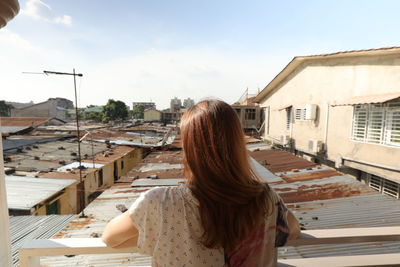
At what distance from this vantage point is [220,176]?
75 cm

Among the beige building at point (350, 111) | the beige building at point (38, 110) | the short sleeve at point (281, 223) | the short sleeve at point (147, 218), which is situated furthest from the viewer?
the beige building at point (38, 110)

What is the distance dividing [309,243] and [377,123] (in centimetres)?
728

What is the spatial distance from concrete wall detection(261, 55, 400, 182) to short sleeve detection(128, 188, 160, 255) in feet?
24.7

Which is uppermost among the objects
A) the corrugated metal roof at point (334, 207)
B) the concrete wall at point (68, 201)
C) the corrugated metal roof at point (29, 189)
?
the corrugated metal roof at point (334, 207)

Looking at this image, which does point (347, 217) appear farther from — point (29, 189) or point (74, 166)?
point (74, 166)

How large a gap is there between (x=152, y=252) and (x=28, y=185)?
→ 7.21 meters

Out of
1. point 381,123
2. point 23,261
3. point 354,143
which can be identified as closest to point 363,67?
point 381,123

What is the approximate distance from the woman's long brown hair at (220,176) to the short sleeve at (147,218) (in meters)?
0.14

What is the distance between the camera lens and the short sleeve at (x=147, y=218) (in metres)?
0.72

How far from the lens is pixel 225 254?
77 centimetres

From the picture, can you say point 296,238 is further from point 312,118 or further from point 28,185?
point 312,118

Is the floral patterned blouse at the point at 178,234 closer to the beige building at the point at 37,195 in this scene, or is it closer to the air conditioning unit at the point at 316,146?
the beige building at the point at 37,195

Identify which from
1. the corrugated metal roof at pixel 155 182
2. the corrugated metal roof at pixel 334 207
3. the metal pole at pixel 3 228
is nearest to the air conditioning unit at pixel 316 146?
the corrugated metal roof at pixel 334 207

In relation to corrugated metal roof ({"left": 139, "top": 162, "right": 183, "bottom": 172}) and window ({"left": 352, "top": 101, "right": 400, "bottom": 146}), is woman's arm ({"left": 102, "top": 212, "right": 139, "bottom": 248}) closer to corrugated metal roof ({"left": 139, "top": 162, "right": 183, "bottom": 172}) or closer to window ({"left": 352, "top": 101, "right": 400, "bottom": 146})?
corrugated metal roof ({"left": 139, "top": 162, "right": 183, "bottom": 172})
